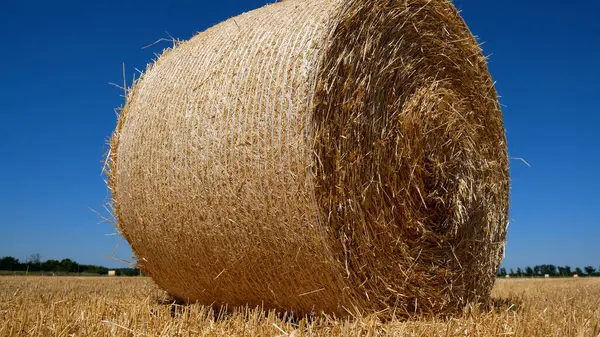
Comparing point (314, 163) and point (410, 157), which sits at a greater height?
point (410, 157)

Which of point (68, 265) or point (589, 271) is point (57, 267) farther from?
point (589, 271)

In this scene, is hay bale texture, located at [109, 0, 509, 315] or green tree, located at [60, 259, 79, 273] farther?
green tree, located at [60, 259, 79, 273]

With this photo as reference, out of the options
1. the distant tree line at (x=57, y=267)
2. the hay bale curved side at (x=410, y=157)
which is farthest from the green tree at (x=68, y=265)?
the hay bale curved side at (x=410, y=157)

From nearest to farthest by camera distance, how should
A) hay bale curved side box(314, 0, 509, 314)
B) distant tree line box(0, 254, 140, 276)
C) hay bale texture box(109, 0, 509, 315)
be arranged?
hay bale texture box(109, 0, 509, 315) → hay bale curved side box(314, 0, 509, 314) → distant tree line box(0, 254, 140, 276)

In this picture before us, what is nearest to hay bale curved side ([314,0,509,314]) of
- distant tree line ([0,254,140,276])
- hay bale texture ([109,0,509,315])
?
hay bale texture ([109,0,509,315])

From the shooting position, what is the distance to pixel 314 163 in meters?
2.83

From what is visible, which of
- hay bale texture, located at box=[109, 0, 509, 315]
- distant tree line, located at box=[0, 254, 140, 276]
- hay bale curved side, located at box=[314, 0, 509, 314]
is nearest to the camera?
hay bale texture, located at box=[109, 0, 509, 315]

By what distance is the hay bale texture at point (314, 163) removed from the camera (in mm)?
2945

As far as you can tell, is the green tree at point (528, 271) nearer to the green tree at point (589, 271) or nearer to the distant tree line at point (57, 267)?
the green tree at point (589, 271)

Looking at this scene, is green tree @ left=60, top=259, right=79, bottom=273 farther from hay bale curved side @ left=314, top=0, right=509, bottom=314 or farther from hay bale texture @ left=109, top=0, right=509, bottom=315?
hay bale curved side @ left=314, top=0, right=509, bottom=314

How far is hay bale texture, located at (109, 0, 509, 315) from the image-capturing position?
2.95m

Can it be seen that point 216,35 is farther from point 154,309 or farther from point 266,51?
point 154,309

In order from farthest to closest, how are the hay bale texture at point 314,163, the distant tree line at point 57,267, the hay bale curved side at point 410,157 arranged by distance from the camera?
the distant tree line at point 57,267
the hay bale curved side at point 410,157
the hay bale texture at point 314,163

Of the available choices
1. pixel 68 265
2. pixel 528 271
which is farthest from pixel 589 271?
pixel 68 265
